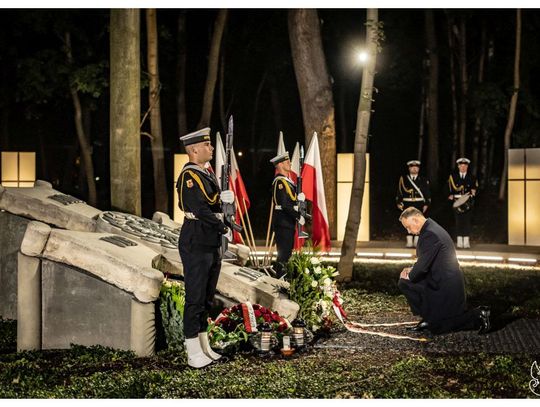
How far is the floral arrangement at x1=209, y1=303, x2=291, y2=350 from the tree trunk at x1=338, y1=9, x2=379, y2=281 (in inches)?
209

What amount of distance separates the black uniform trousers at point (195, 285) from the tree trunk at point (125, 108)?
17.9 feet

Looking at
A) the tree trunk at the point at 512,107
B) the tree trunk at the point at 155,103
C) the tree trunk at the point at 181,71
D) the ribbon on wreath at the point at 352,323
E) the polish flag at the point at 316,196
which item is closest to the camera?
the ribbon on wreath at the point at 352,323

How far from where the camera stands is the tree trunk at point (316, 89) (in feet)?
70.8

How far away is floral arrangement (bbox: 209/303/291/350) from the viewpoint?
9211 millimetres

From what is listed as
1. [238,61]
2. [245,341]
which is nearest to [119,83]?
[245,341]

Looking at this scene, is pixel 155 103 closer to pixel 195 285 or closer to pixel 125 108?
pixel 125 108

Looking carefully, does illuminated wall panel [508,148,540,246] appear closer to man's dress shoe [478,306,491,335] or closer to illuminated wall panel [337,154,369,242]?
illuminated wall panel [337,154,369,242]

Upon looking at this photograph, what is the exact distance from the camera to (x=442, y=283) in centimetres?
1023

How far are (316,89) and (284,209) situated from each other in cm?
959

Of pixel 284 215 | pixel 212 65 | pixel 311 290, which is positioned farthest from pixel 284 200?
pixel 212 65

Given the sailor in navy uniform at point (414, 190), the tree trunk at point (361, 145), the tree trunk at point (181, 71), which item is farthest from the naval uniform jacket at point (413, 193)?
the tree trunk at point (181, 71)

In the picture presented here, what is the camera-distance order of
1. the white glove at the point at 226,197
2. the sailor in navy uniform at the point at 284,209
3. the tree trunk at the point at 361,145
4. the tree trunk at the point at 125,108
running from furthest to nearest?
1. the tree trunk at the point at 361,145
2. the tree trunk at the point at 125,108
3. the sailor in navy uniform at the point at 284,209
4. the white glove at the point at 226,197

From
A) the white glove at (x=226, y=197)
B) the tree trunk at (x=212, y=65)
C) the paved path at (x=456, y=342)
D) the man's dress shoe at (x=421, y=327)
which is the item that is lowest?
the paved path at (x=456, y=342)

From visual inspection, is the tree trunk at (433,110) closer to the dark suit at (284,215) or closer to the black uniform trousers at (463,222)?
the black uniform trousers at (463,222)
